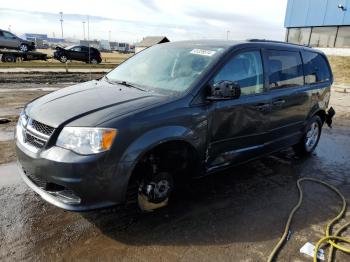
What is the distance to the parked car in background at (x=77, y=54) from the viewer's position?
26797 mm

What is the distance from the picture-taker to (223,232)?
3363mm

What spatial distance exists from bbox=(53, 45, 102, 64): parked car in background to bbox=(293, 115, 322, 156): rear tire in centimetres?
2360

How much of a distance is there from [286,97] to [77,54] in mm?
25519

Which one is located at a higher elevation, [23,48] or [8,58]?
[23,48]

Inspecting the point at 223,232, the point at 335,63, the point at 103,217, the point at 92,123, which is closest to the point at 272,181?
the point at 223,232

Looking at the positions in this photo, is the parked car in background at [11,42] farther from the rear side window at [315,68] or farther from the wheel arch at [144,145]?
the wheel arch at [144,145]

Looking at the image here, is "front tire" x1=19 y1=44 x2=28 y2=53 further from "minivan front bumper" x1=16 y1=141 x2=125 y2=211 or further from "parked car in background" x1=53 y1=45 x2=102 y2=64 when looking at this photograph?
"minivan front bumper" x1=16 y1=141 x2=125 y2=211

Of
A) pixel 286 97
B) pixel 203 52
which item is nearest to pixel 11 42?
pixel 203 52

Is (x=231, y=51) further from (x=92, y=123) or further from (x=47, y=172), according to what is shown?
(x=47, y=172)

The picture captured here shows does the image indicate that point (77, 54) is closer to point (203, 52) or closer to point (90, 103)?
point (203, 52)

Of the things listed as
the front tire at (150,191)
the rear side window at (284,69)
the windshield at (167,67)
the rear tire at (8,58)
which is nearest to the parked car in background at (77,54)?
the rear tire at (8,58)

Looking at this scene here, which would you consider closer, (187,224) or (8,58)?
(187,224)

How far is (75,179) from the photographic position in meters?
2.84

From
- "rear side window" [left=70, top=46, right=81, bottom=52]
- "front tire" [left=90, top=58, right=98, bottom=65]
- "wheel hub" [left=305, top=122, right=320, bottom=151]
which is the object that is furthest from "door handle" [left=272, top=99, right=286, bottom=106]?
"front tire" [left=90, top=58, right=98, bottom=65]
